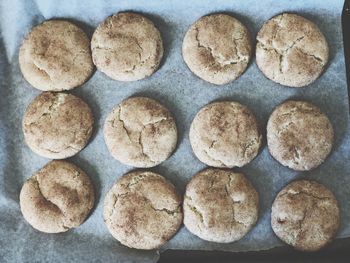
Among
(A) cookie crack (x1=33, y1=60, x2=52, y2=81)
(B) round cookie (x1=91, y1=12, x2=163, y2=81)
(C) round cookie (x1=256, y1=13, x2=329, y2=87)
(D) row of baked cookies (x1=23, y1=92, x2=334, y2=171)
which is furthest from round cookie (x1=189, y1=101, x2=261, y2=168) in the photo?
(A) cookie crack (x1=33, y1=60, x2=52, y2=81)

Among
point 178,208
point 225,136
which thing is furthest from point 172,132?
point 178,208

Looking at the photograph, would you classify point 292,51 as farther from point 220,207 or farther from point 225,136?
point 220,207

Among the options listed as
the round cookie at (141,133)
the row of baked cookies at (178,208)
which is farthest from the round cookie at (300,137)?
the round cookie at (141,133)

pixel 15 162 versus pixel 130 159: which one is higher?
pixel 130 159

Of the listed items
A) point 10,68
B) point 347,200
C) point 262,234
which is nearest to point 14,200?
point 10,68

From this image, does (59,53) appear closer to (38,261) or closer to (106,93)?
(106,93)

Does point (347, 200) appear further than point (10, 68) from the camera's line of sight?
No

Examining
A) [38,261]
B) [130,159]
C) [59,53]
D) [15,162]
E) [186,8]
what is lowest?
[38,261]
